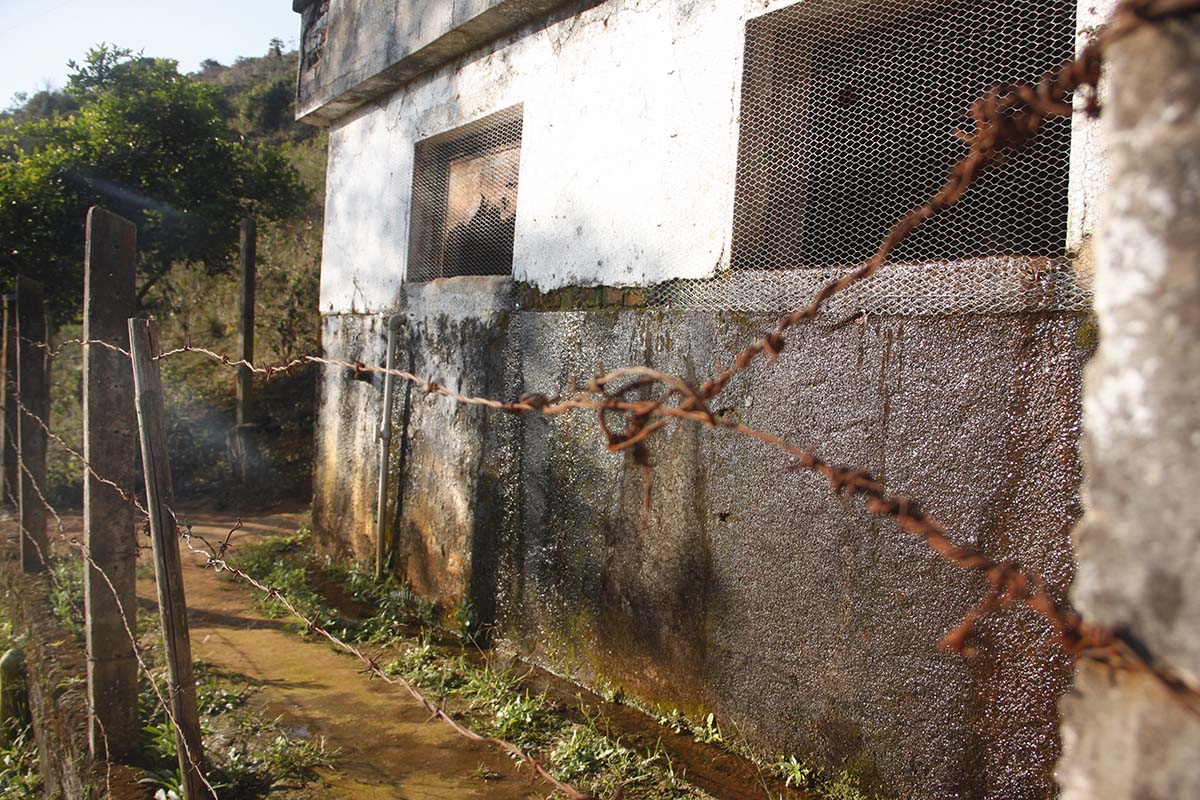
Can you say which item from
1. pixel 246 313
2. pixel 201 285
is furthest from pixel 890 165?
pixel 201 285

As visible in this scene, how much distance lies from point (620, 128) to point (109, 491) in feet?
7.88

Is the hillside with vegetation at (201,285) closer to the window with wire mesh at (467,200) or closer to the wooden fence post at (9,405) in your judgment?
the wooden fence post at (9,405)

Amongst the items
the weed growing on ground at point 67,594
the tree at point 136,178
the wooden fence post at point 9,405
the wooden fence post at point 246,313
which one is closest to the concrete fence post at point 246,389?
the wooden fence post at point 246,313

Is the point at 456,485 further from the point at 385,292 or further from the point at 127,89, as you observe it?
the point at 127,89

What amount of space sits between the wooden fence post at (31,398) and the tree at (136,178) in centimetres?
449

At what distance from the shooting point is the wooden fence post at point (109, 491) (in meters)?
2.61

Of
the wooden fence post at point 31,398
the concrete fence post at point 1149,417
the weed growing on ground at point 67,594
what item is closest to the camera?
the concrete fence post at point 1149,417

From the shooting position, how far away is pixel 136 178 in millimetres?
9609

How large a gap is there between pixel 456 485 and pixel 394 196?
1.95 metres

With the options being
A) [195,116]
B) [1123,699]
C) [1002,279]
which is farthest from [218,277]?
[1123,699]

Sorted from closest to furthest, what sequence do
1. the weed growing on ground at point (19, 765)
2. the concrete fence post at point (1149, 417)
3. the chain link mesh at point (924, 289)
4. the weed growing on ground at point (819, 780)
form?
the concrete fence post at point (1149, 417)
the chain link mesh at point (924, 289)
the weed growing on ground at point (819, 780)
the weed growing on ground at point (19, 765)

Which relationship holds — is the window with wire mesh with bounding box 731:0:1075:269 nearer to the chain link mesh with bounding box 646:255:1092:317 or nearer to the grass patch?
the chain link mesh with bounding box 646:255:1092:317

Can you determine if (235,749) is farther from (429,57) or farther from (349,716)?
(429,57)

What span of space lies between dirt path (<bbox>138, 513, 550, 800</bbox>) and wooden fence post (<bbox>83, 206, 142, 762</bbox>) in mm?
707
